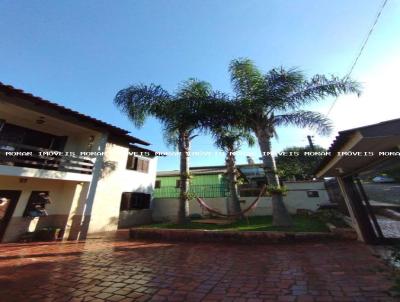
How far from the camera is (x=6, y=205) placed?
8.31m

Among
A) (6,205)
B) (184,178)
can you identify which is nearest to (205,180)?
(184,178)

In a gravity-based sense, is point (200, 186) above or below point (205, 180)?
below

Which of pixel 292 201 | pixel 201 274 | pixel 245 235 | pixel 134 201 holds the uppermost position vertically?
pixel 134 201

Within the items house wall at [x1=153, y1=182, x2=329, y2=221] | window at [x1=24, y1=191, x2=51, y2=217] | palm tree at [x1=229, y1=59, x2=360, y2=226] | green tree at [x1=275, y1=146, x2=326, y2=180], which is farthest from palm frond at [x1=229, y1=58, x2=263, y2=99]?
green tree at [x1=275, y1=146, x2=326, y2=180]

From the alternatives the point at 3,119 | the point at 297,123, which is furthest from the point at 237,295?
the point at 3,119

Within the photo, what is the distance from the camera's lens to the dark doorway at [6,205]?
8.16m

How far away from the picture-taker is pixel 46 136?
33.0 ft

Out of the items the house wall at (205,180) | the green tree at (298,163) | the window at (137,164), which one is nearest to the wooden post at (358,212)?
the window at (137,164)

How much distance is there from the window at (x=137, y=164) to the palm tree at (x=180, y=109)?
3.35 meters

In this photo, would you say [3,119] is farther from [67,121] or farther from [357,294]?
[357,294]

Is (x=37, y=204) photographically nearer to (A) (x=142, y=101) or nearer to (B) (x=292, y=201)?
(A) (x=142, y=101)

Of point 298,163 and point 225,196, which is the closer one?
point 225,196

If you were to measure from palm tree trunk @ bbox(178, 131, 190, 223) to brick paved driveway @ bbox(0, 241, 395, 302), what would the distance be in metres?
3.47

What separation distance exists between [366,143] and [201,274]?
366 cm
